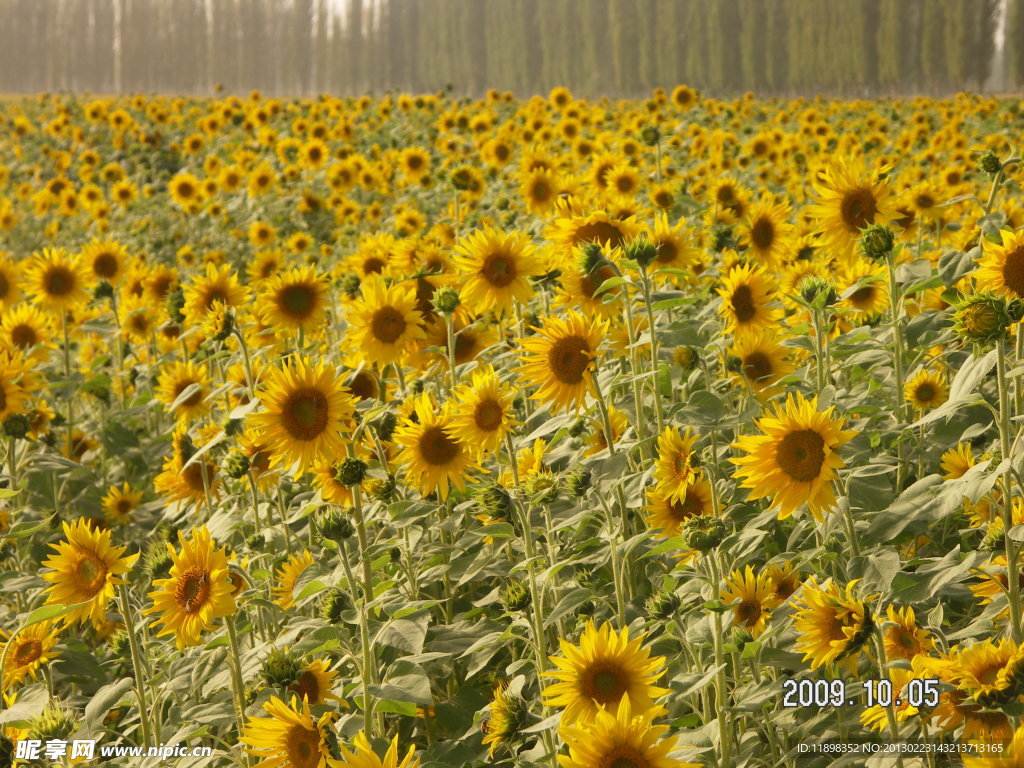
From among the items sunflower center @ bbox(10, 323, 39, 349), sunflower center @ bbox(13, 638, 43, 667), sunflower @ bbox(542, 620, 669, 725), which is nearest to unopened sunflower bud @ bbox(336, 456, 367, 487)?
sunflower @ bbox(542, 620, 669, 725)

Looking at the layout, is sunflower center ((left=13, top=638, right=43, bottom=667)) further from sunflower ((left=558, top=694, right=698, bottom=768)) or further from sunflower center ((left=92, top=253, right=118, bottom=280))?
sunflower center ((left=92, top=253, right=118, bottom=280))

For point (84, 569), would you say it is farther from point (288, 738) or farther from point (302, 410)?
point (288, 738)

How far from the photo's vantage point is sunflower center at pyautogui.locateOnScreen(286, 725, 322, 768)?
6.19 ft

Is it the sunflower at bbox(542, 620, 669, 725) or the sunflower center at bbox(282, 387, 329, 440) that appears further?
the sunflower center at bbox(282, 387, 329, 440)

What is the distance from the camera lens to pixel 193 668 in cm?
260

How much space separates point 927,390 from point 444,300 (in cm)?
165

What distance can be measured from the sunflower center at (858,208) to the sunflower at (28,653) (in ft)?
8.89

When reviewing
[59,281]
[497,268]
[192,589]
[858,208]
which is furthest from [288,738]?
[59,281]

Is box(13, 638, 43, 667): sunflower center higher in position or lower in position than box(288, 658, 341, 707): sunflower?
higher

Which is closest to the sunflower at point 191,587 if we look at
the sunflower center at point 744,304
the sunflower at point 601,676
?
the sunflower at point 601,676

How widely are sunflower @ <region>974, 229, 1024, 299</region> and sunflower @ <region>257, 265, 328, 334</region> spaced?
2393mm

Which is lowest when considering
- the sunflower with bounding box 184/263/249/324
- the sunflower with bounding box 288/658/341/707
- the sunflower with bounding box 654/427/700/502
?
the sunflower with bounding box 288/658/341/707

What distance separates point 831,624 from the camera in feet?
6.07

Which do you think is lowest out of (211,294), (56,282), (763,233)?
(211,294)
